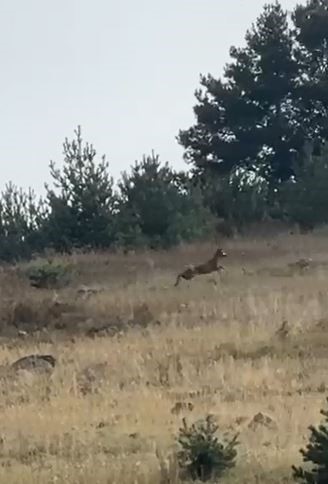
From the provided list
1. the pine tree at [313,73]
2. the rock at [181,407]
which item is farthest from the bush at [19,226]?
the rock at [181,407]

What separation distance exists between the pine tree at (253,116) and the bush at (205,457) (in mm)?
31000

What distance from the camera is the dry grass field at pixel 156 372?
748cm

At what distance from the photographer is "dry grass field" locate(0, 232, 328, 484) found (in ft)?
24.5

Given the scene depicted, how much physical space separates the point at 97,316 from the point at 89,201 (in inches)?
543

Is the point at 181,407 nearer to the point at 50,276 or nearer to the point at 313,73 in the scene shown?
the point at 50,276

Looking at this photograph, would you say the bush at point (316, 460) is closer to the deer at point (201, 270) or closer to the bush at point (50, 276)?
the deer at point (201, 270)

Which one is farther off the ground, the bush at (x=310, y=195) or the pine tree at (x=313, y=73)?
the pine tree at (x=313, y=73)

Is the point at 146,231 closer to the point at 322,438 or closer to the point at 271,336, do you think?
the point at 271,336

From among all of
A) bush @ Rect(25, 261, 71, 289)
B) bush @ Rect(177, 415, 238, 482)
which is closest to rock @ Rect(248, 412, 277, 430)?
bush @ Rect(177, 415, 238, 482)

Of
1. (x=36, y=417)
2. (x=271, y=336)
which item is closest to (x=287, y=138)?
(x=271, y=336)

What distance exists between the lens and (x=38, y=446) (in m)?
7.87

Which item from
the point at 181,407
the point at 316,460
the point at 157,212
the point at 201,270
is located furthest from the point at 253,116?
the point at 316,460

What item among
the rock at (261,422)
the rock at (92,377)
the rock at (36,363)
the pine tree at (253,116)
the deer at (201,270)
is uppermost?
the pine tree at (253,116)

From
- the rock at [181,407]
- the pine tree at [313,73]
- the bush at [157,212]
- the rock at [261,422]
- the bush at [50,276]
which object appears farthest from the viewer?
the pine tree at [313,73]
